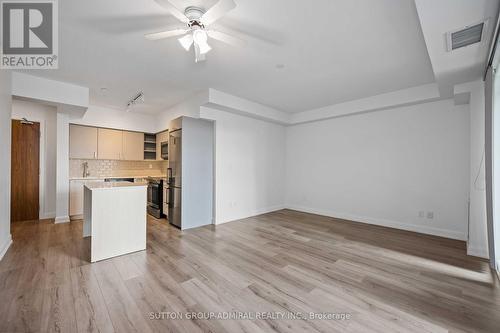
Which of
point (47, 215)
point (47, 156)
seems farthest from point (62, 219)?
point (47, 156)

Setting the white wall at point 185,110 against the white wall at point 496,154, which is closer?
the white wall at point 496,154

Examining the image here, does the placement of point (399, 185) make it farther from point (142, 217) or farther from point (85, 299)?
point (85, 299)

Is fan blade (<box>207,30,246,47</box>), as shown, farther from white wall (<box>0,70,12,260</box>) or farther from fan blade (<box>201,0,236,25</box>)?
white wall (<box>0,70,12,260</box>)

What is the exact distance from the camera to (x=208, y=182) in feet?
14.9

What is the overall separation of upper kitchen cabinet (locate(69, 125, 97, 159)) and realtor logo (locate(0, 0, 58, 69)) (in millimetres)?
2151

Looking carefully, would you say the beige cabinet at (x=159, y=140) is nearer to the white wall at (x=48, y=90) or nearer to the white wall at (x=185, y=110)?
the white wall at (x=185, y=110)

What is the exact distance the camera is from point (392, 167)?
438 cm

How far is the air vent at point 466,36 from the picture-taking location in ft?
6.29

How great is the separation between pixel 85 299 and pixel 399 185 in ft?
17.2

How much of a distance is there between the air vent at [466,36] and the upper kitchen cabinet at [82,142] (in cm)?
664

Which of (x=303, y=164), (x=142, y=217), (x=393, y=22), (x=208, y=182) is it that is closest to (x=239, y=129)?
(x=208, y=182)

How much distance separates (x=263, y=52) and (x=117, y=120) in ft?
15.1

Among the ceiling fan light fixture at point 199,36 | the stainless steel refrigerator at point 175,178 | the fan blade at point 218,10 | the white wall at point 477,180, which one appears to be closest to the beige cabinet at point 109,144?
the stainless steel refrigerator at point 175,178

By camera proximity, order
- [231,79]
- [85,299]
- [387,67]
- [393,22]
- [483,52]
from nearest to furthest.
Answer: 1. [85,299]
2. [393,22]
3. [483,52]
4. [387,67]
5. [231,79]
